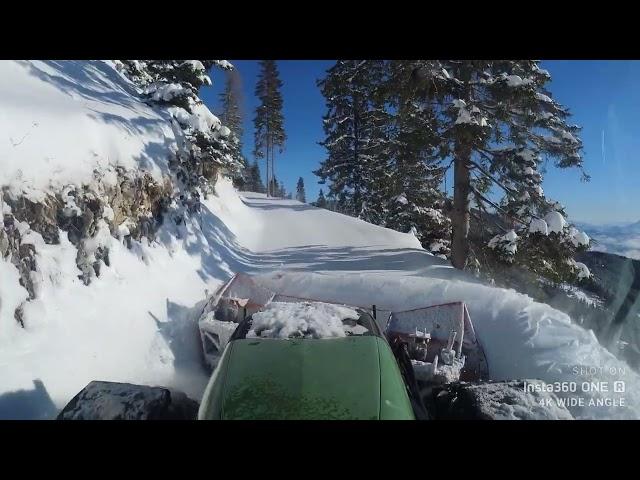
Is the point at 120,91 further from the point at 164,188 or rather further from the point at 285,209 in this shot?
the point at 285,209

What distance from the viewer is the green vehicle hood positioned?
2.47 metres

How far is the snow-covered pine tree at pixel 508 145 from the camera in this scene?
8.44 metres

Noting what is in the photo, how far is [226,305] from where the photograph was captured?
6000mm

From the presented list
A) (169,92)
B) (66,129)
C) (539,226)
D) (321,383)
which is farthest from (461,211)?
(66,129)

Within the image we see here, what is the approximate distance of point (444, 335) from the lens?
509 centimetres

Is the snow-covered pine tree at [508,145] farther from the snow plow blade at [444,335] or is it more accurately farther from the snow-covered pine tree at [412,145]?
the snow plow blade at [444,335]

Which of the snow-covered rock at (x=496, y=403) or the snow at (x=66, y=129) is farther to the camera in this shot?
the snow at (x=66, y=129)

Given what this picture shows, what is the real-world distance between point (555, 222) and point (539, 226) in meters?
0.32

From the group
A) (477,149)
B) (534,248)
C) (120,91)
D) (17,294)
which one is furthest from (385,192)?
(17,294)

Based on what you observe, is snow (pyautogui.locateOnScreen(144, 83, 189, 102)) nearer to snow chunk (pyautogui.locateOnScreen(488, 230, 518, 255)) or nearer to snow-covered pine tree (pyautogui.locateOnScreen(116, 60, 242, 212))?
snow-covered pine tree (pyautogui.locateOnScreen(116, 60, 242, 212))

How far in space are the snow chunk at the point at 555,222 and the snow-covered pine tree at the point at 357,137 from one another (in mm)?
4200

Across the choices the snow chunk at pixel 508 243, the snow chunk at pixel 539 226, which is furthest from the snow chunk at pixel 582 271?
the snow chunk at pixel 508 243

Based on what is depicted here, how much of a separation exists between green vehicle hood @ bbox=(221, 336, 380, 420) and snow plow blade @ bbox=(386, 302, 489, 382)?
1.84 meters

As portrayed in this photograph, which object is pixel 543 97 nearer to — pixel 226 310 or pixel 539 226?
pixel 539 226
